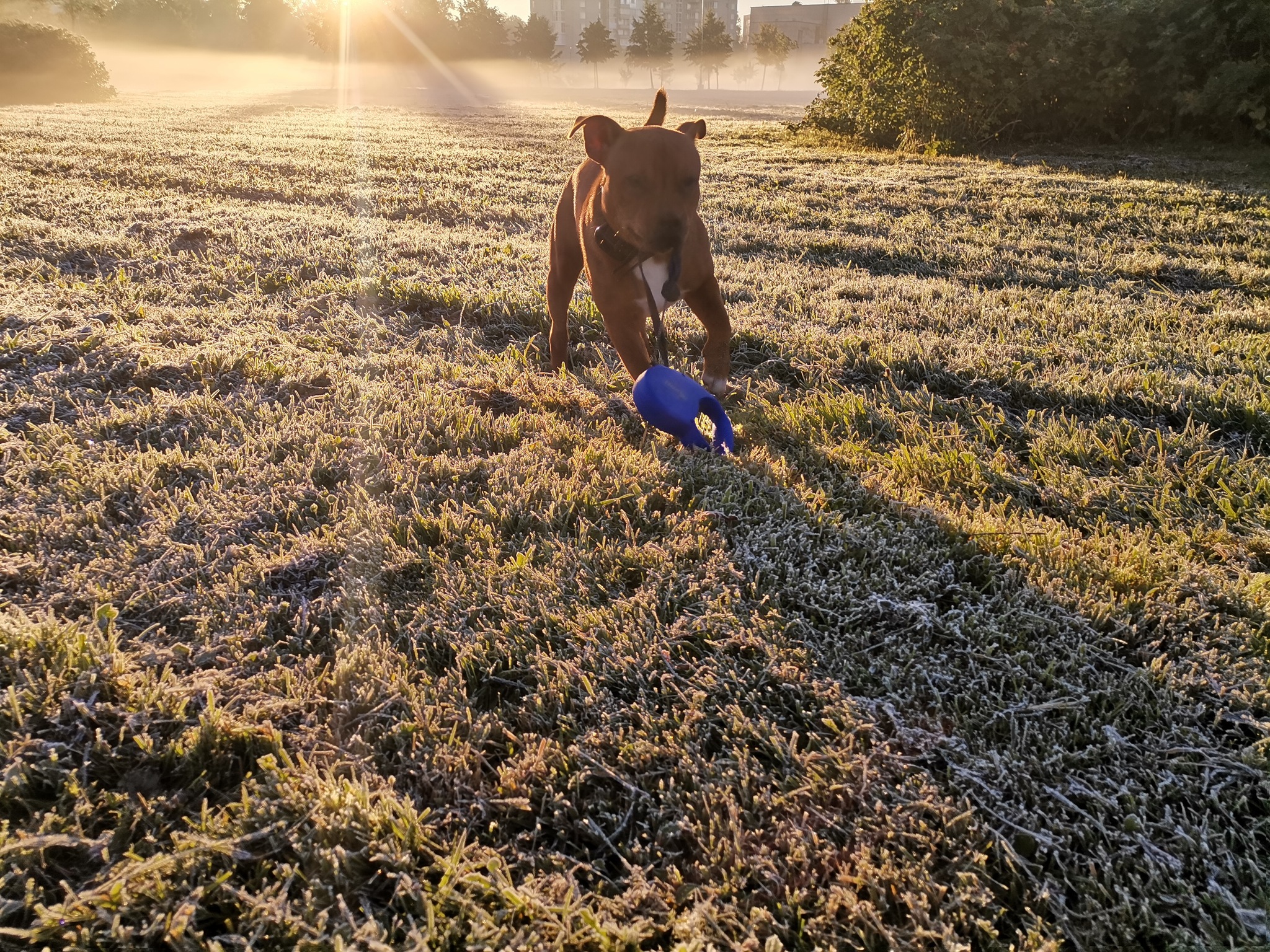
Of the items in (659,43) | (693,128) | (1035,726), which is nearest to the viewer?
(1035,726)

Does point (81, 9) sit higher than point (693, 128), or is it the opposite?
point (81, 9)

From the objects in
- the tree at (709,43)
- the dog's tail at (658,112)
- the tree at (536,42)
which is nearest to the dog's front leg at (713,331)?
the dog's tail at (658,112)

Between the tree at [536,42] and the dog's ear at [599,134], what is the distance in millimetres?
71664

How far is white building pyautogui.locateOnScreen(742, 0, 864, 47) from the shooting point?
3826 inches

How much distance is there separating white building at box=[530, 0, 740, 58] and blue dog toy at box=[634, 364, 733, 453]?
143 metres

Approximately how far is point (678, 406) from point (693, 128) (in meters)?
1.66

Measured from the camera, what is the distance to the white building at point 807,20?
97188 millimetres

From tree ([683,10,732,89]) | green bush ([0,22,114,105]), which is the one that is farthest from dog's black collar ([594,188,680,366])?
tree ([683,10,732,89])

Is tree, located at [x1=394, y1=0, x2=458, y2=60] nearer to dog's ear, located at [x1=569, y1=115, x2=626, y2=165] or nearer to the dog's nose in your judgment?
dog's ear, located at [x1=569, y1=115, x2=626, y2=165]

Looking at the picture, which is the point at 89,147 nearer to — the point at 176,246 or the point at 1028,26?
the point at 176,246

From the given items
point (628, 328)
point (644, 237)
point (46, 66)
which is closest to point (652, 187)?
point (644, 237)

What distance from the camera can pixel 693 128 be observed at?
3672mm

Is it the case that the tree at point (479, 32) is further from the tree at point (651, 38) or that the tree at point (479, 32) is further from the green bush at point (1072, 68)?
the green bush at point (1072, 68)

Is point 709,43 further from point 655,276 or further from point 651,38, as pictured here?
point 655,276
